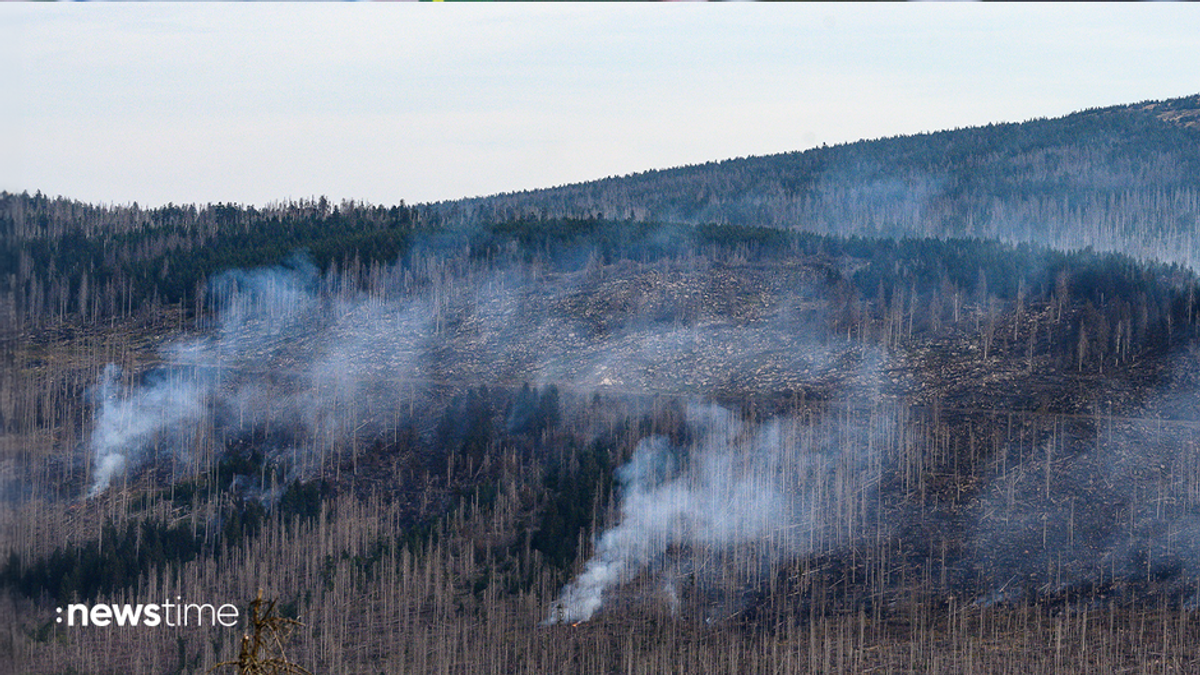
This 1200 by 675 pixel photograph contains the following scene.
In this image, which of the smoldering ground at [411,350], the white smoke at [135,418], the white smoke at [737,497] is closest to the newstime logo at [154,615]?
the white smoke at [737,497]

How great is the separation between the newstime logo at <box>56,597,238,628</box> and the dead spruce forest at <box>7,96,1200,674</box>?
36.9 inches

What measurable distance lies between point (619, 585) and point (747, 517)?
397 inches

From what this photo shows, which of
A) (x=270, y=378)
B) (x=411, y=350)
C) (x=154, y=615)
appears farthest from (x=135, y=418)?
(x=154, y=615)

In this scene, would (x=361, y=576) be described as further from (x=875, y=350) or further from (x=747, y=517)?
(x=875, y=350)

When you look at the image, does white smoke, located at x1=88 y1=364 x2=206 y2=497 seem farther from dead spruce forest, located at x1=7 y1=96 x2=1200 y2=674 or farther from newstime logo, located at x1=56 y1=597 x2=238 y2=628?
newstime logo, located at x1=56 y1=597 x2=238 y2=628

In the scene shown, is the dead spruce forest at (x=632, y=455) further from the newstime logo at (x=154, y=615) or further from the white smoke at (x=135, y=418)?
the newstime logo at (x=154, y=615)

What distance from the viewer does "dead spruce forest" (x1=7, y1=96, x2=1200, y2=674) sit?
74688 mm

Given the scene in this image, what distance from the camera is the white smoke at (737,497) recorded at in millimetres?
83750

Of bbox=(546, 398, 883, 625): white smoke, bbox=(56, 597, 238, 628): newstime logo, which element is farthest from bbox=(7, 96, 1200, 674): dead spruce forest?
bbox=(56, 597, 238, 628): newstime logo


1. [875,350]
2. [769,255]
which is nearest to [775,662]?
[875,350]

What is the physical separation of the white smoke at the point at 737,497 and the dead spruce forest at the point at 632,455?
0.77 ft

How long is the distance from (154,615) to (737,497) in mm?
31746

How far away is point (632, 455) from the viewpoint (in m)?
95.0

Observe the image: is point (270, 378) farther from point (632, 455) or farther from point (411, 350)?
point (632, 455)
